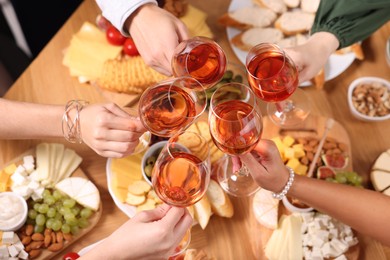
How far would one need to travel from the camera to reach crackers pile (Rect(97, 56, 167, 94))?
164 centimetres

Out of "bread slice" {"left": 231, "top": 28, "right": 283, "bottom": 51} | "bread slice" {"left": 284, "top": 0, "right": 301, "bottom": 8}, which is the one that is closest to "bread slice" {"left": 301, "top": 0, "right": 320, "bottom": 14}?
"bread slice" {"left": 284, "top": 0, "right": 301, "bottom": 8}

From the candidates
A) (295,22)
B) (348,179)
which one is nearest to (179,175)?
(348,179)

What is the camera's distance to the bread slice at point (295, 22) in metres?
1.77

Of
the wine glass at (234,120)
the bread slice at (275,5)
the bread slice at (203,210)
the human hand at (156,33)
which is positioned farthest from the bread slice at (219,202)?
the bread slice at (275,5)

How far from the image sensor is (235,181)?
4.97ft

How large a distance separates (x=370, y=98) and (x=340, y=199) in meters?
0.50

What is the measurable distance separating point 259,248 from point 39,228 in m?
0.64

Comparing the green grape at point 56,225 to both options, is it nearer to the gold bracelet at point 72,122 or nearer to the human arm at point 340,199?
the gold bracelet at point 72,122

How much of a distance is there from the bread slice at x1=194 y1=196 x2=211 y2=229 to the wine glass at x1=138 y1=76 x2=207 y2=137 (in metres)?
0.32

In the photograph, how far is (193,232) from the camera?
1.47 m

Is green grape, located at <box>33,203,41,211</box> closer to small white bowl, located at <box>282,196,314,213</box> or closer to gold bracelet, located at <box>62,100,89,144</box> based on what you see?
gold bracelet, located at <box>62,100,89,144</box>

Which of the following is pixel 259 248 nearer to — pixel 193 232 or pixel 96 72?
pixel 193 232

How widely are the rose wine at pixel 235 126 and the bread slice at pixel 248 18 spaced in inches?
25.6

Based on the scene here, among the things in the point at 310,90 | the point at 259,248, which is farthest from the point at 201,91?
the point at 310,90
